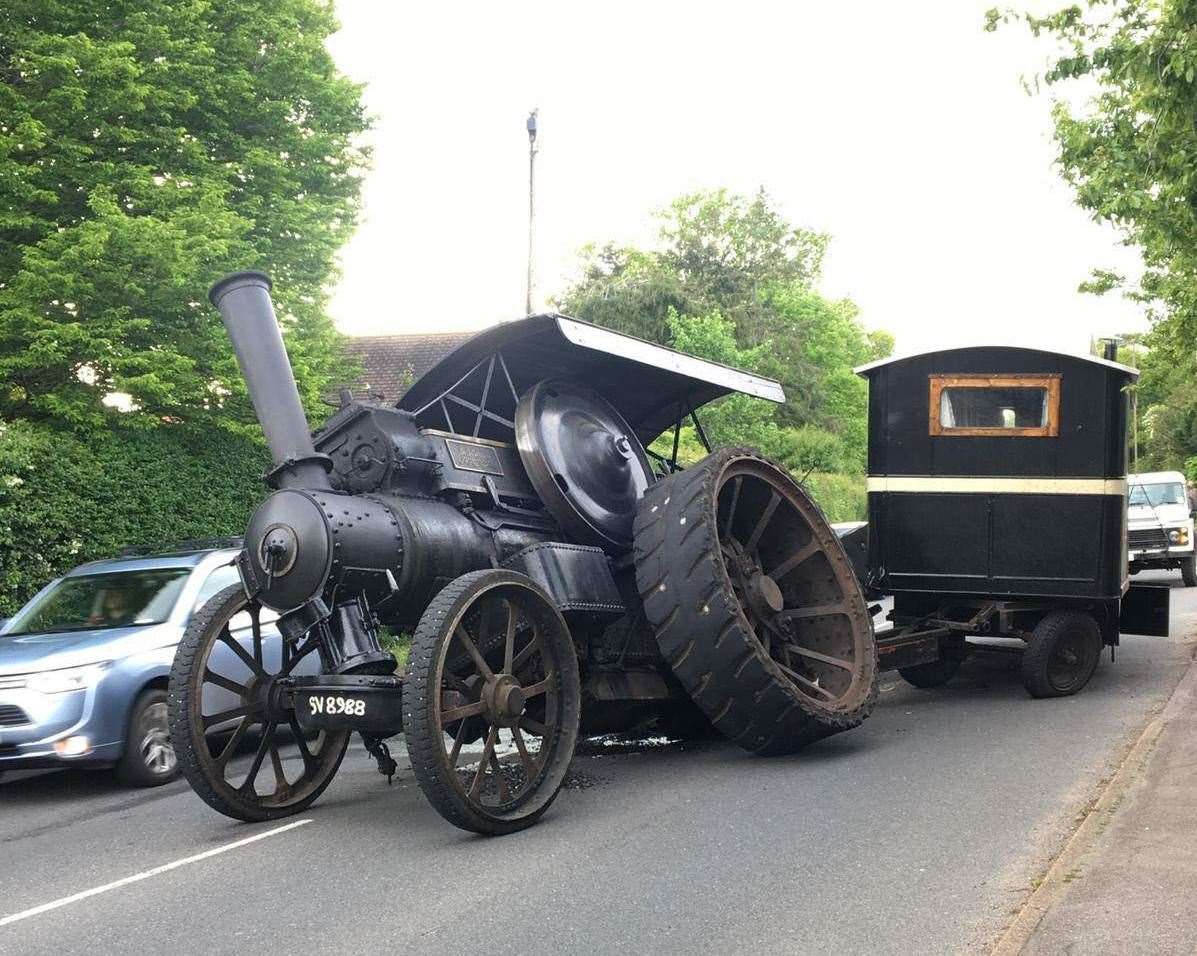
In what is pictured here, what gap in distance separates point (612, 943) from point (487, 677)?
202 cm

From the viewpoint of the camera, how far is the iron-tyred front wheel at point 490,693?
19.7ft

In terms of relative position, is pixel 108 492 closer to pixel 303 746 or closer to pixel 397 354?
pixel 303 746

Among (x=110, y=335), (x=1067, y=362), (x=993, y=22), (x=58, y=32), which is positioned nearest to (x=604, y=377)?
(x=1067, y=362)

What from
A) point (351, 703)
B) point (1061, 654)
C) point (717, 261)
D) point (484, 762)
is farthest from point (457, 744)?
point (717, 261)

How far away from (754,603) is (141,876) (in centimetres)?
418

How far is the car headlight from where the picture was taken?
26.7 ft

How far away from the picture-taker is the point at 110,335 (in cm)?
1364

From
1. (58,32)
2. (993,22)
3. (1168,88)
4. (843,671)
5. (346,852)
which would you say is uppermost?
(58,32)

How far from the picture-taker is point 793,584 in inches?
358

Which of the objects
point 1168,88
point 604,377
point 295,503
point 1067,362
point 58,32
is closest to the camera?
point 295,503

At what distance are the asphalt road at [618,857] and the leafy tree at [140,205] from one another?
6153 millimetres

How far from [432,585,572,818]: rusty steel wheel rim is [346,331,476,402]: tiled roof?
21840mm

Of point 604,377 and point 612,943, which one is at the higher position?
point 604,377

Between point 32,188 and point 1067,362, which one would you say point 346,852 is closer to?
point 1067,362
